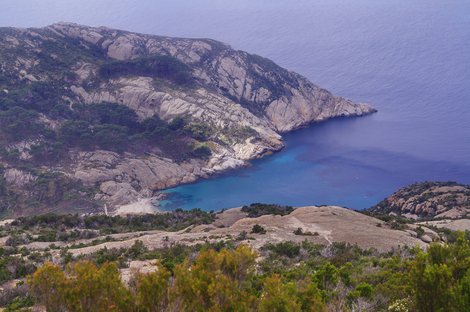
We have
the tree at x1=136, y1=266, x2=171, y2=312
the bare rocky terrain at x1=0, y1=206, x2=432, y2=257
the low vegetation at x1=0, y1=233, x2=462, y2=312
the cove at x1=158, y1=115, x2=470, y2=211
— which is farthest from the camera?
the cove at x1=158, y1=115, x2=470, y2=211

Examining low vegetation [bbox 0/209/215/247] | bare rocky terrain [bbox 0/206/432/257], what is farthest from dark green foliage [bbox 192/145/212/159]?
bare rocky terrain [bbox 0/206/432/257]

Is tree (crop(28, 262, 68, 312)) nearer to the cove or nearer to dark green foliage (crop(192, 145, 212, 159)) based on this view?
the cove

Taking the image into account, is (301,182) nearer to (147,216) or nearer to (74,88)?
(147,216)

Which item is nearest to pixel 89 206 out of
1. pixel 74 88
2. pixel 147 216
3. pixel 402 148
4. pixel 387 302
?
pixel 147 216

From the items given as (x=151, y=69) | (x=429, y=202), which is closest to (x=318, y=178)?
Answer: (x=429, y=202)

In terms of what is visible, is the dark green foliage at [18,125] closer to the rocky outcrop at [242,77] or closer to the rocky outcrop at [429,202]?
the rocky outcrop at [242,77]

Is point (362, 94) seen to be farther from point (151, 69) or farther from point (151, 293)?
point (151, 293)
